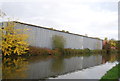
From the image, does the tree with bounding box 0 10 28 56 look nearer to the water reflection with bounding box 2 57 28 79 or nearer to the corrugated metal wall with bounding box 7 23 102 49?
the corrugated metal wall with bounding box 7 23 102 49

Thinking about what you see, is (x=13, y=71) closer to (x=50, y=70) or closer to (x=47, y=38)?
(x=50, y=70)

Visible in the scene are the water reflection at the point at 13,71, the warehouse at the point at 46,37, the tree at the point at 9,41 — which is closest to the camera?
the water reflection at the point at 13,71

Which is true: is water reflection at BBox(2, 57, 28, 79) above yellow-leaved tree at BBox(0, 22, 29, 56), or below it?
below

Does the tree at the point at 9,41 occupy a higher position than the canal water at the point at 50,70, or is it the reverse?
the tree at the point at 9,41

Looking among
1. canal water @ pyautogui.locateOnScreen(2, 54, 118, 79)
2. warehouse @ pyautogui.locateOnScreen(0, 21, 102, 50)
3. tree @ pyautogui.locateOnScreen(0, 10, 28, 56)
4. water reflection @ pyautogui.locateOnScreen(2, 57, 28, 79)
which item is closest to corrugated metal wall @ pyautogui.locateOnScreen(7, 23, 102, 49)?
warehouse @ pyautogui.locateOnScreen(0, 21, 102, 50)

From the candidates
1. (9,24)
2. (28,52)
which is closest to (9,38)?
(9,24)

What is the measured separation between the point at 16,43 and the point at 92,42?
93.5 ft

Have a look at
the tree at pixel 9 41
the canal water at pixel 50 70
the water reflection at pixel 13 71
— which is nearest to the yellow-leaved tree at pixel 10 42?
the tree at pixel 9 41

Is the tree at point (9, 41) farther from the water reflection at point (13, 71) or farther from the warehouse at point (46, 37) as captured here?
the water reflection at point (13, 71)

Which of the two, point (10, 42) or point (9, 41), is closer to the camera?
point (10, 42)

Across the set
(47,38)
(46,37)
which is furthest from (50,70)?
(47,38)

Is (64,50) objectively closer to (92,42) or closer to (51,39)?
(51,39)

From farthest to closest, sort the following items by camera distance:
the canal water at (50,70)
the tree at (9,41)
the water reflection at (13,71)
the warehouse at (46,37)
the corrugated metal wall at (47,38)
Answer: the corrugated metal wall at (47,38), the warehouse at (46,37), the tree at (9,41), the canal water at (50,70), the water reflection at (13,71)

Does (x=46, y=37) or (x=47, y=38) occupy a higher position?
(x=46, y=37)
